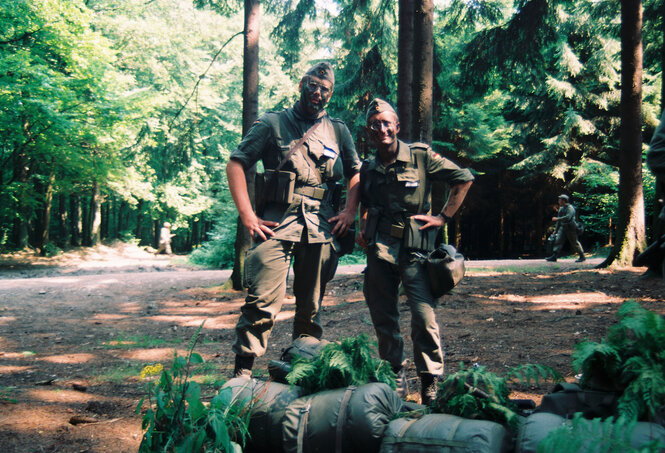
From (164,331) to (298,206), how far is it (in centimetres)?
474

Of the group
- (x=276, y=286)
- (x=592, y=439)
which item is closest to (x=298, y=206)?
(x=276, y=286)

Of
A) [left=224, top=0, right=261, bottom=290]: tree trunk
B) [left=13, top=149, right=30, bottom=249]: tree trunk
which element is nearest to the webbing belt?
[left=224, top=0, right=261, bottom=290]: tree trunk

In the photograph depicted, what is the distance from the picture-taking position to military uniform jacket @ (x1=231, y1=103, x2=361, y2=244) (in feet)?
12.6

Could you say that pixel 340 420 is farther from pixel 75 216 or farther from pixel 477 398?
pixel 75 216

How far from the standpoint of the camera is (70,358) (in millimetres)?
5641

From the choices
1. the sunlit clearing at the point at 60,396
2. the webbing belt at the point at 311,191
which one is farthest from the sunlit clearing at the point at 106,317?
the webbing belt at the point at 311,191

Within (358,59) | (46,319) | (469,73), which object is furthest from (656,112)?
(46,319)

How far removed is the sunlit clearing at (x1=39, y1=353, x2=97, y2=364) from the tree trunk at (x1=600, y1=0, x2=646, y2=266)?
9247mm

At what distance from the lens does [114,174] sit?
2217 centimetres

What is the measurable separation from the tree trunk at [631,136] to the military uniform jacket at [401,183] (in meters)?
7.22

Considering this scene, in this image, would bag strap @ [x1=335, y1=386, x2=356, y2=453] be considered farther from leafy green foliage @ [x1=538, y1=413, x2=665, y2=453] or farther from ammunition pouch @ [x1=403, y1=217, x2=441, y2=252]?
ammunition pouch @ [x1=403, y1=217, x2=441, y2=252]

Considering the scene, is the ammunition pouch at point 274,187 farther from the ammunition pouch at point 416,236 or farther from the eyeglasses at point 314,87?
the ammunition pouch at point 416,236

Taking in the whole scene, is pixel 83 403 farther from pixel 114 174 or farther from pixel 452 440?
pixel 114 174

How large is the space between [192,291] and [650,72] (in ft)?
69.8
